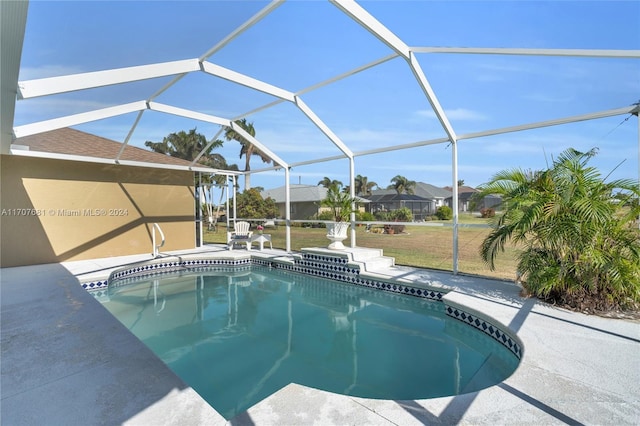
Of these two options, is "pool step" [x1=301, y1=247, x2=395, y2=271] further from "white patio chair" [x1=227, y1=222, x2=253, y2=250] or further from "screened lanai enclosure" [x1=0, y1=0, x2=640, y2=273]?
"white patio chair" [x1=227, y1=222, x2=253, y2=250]

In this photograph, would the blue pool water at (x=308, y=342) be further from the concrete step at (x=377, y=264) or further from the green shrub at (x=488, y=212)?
the green shrub at (x=488, y=212)

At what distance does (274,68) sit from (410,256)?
5.97 meters

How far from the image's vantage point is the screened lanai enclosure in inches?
147

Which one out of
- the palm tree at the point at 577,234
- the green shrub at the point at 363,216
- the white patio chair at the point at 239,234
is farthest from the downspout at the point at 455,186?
the white patio chair at the point at 239,234

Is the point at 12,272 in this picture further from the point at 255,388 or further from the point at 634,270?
the point at 634,270

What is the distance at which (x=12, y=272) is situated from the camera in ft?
22.2

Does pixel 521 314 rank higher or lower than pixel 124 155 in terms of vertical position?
lower

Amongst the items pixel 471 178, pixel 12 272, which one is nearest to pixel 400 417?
pixel 471 178

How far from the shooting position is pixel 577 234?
13.1 ft

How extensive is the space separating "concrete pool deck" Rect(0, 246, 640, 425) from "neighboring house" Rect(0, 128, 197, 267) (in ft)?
17.2

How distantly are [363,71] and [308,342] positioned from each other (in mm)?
4453

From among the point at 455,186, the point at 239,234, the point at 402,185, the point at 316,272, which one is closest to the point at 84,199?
the point at 239,234

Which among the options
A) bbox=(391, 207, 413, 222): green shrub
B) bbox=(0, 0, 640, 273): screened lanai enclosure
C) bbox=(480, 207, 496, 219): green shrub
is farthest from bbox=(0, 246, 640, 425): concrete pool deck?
bbox=(391, 207, 413, 222): green shrub

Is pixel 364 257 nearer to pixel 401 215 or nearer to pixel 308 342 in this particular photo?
pixel 308 342
